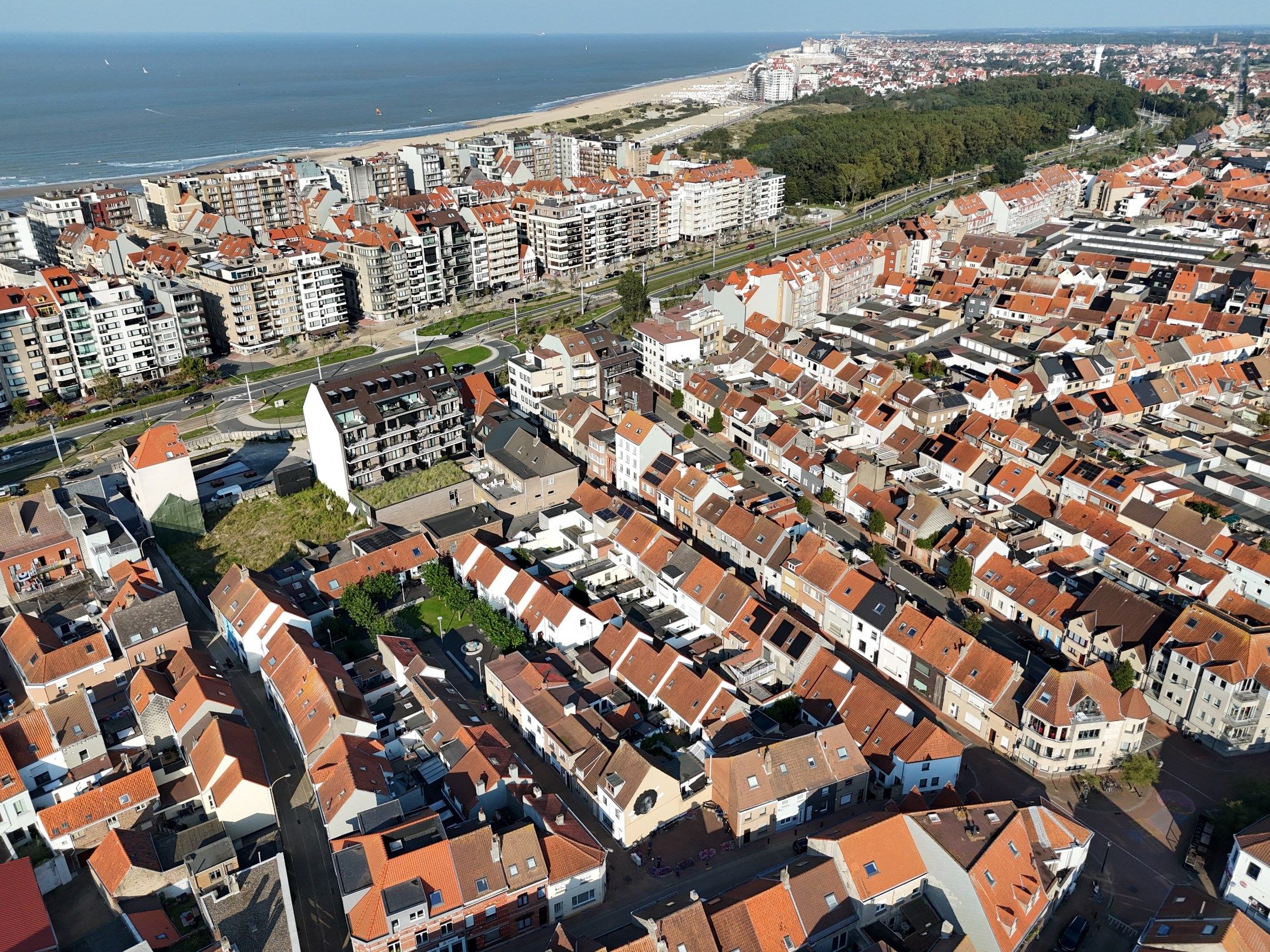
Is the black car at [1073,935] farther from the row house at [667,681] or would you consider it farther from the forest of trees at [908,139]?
the forest of trees at [908,139]

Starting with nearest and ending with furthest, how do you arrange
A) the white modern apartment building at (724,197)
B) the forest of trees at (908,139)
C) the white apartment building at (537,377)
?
the white apartment building at (537,377) → the white modern apartment building at (724,197) → the forest of trees at (908,139)

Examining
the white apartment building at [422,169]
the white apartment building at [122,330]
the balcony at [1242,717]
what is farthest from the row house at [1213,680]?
the white apartment building at [422,169]

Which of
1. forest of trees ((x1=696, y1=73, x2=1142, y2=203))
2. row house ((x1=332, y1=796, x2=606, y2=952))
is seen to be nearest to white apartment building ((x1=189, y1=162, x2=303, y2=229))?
forest of trees ((x1=696, y1=73, x2=1142, y2=203))

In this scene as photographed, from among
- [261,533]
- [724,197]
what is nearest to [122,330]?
[261,533]

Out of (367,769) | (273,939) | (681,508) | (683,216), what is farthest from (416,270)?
(273,939)

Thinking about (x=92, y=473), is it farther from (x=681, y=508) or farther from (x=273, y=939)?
(x=273, y=939)

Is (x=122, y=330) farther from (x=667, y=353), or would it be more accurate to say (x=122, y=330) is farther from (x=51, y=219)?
(x=667, y=353)

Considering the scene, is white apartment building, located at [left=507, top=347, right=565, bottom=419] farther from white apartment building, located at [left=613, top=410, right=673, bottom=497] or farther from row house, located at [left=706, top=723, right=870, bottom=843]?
row house, located at [left=706, top=723, right=870, bottom=843]
